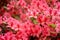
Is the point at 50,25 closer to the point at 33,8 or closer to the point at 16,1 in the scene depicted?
the point at 33,8

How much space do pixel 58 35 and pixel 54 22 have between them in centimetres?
21

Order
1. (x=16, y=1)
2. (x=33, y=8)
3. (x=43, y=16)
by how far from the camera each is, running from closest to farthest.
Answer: (x=43, y=16)
(x=33, y=8)
(x=16, y=1)

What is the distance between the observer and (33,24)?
3.00 metres

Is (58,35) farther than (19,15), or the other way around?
(19,15)

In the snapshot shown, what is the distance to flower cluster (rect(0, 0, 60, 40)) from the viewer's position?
2944mm

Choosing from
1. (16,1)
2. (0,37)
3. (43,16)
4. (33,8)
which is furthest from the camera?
(16,1)

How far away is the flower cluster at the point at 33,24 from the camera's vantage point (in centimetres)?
294

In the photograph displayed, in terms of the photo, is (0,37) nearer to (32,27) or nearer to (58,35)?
(32,27)

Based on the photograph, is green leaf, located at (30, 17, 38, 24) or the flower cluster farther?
green leaf, located at (30, 17, 38, 24)

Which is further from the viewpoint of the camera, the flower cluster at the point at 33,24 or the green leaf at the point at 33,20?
the green leaf at the point at 33,20

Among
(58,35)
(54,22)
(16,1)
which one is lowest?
(58,35)

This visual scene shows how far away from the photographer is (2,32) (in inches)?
123

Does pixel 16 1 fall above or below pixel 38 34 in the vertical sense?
above

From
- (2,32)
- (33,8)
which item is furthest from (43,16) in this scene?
(2,32)
